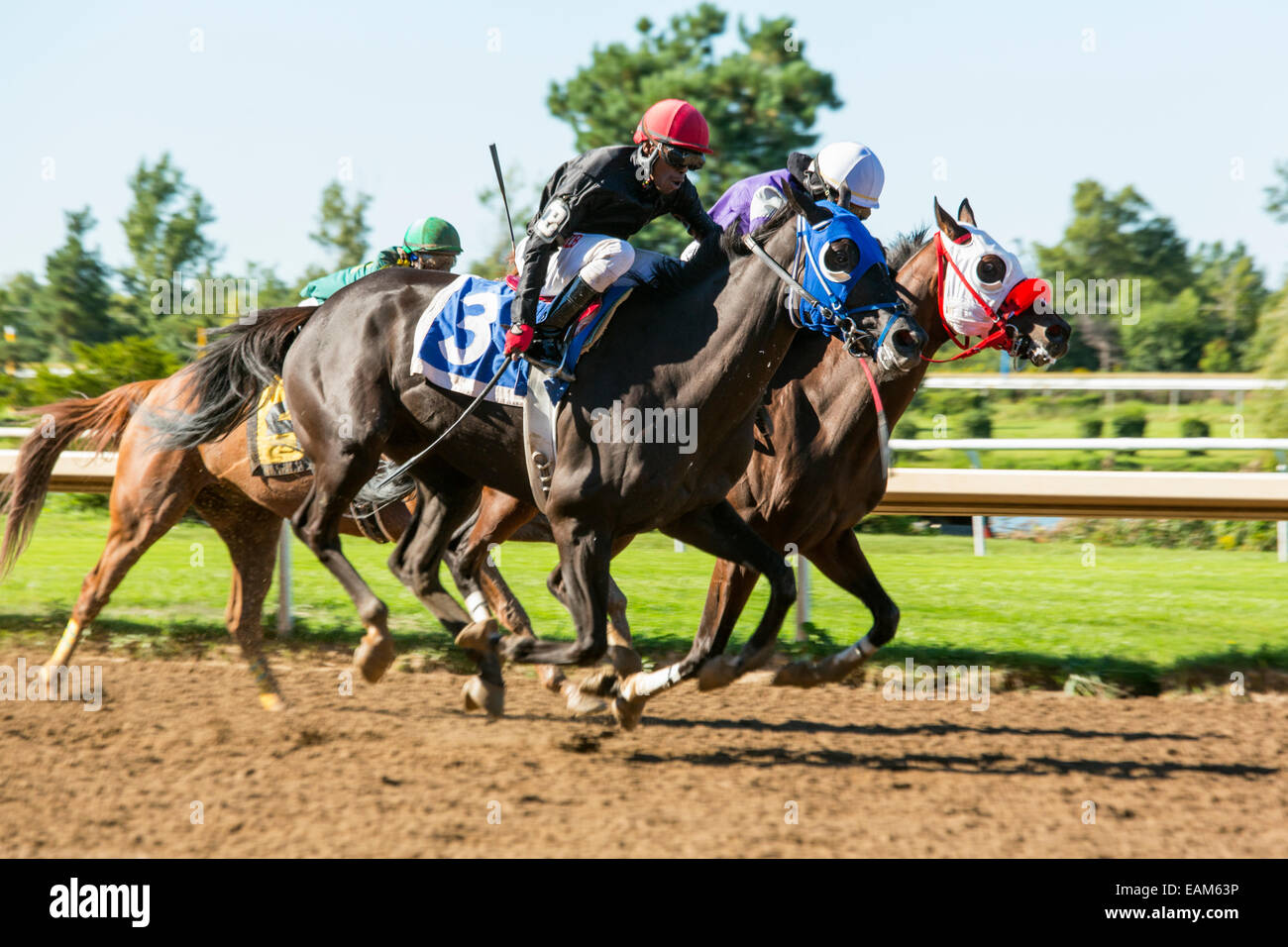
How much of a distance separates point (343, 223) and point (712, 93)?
9821 mm

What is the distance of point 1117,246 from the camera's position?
44875 millimetres

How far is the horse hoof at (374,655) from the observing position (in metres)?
4.91

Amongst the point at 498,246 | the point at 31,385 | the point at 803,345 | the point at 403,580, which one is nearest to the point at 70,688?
the point at 403,580

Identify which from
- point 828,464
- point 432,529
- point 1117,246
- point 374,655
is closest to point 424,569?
point 432,529

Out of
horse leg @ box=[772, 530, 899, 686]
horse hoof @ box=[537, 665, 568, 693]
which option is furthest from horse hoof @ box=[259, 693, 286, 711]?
horse leg @ box=[772, 530, 899, 686]

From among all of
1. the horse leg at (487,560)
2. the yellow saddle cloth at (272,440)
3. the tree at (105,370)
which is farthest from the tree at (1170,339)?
the yellow saddle cloth at (272,440)

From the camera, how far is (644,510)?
441 centimetres

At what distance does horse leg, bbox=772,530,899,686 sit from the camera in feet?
17.2

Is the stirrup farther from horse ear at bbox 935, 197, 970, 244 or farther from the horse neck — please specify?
horse ear at bbox 935, 197, 970, 244

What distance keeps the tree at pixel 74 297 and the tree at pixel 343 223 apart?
10.2 meters

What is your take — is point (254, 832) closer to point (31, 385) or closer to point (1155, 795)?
point (1155, 795)

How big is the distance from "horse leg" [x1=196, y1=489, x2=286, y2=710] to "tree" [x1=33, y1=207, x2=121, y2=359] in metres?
33.4

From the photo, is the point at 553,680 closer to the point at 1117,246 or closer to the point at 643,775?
the point at 643,775

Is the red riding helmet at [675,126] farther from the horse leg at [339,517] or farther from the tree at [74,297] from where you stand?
the tree at [74,297]
